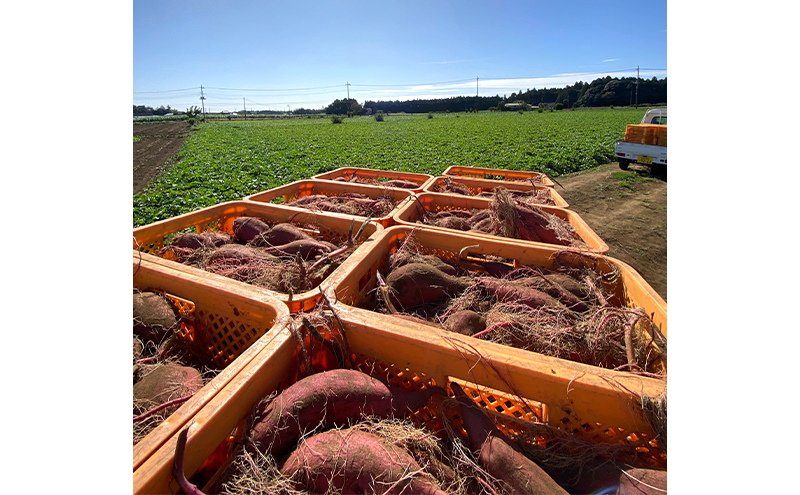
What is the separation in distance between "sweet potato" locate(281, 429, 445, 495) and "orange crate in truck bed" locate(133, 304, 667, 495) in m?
0.29

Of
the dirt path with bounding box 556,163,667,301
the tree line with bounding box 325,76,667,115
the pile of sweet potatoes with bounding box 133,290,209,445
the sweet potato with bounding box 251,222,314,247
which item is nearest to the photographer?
the pile of sweet potatoes with bounding box 133,290,209,445

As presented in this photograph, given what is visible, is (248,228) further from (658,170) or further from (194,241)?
(658,170)

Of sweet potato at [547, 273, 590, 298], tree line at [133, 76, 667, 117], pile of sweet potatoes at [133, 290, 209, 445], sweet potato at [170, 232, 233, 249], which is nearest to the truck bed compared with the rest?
sweet potato at [547, 273, 590, 298]

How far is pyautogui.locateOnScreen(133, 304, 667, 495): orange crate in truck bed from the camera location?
1.27 m

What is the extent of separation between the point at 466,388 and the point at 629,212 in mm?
8866

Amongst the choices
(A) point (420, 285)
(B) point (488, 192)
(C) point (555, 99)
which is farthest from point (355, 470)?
(C) point (555, 99)

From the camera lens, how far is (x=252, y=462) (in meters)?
1.22

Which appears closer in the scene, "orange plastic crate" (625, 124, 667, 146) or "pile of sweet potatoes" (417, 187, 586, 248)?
"pile of sweet potatoes" (417, 187, 586, 248)

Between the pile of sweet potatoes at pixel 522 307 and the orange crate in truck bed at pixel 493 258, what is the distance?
0.03 m

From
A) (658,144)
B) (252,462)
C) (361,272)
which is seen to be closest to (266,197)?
(361,272)

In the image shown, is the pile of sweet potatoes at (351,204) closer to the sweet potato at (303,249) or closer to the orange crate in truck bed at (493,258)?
the sweet potato at (303,249)

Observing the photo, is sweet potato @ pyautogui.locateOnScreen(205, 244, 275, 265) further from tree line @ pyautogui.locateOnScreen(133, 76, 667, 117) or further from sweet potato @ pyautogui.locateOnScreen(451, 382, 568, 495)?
tree line @ pyautogui.locateOnScreen(133, 76, 667, 117)

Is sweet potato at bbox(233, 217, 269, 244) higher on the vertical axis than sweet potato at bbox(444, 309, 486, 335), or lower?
higher

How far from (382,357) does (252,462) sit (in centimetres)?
67
